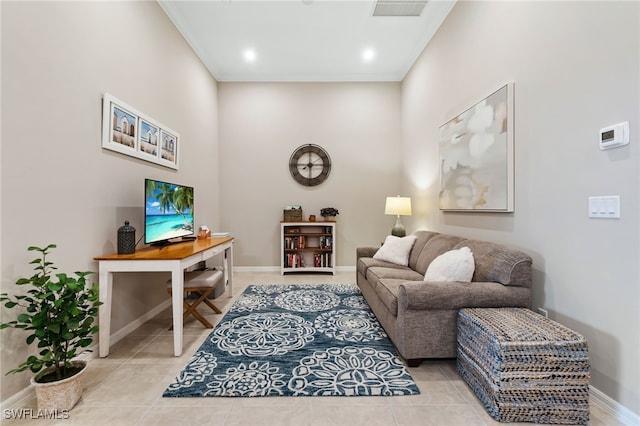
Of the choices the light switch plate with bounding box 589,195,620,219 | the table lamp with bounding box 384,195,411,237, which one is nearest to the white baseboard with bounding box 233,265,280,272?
the table lamp with bounding box 384,195,411,237

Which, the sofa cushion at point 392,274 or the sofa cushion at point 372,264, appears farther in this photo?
the sofa cushion at point 372,264

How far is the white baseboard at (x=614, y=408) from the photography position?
147 centimetres

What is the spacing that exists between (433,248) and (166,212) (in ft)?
9.00

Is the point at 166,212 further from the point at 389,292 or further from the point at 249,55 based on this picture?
the point at 249,55

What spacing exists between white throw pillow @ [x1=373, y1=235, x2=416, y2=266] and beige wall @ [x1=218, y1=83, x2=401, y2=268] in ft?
5.01

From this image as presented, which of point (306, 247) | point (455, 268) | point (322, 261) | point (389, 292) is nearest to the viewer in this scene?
point (455, 268)

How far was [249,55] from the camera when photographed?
171 inches

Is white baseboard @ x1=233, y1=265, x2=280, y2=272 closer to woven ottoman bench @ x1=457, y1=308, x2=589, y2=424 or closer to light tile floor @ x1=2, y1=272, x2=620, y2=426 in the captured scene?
light tile floor @ x1=2, y1=272, x2=620, y2=426

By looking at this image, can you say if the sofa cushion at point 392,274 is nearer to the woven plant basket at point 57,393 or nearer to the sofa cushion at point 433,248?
the sofa cushion at point 433,248

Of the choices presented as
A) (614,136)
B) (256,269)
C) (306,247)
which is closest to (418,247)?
(614,136)

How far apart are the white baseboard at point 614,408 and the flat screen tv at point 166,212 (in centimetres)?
330

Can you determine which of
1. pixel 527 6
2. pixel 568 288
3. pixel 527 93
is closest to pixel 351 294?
pixel 568 288

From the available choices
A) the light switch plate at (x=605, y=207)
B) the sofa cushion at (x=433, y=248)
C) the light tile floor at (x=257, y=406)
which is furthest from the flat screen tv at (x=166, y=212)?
the light switch plate at (x=605, y=207)

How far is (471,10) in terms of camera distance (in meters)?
2.88
